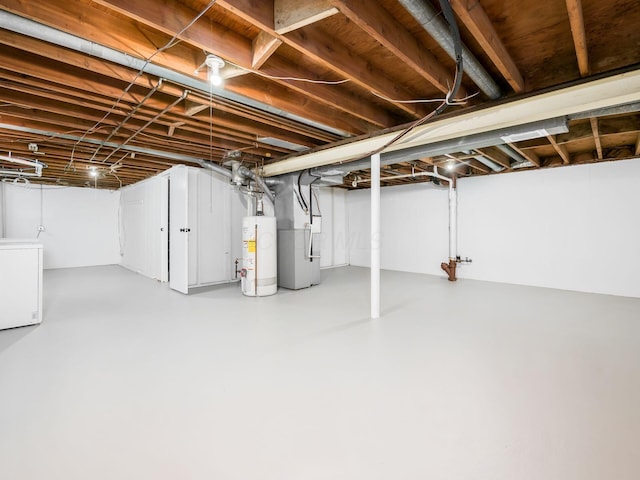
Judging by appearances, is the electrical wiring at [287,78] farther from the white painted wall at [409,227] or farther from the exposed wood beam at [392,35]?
the white painted wall at [409,227]

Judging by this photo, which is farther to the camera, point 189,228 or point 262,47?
point 189,228

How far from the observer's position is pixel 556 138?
11.7 feet

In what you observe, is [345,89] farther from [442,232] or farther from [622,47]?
[442,232]

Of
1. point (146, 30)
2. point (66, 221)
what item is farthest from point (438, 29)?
point (66, 221)

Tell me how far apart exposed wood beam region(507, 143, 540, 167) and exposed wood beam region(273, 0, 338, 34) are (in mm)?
3560

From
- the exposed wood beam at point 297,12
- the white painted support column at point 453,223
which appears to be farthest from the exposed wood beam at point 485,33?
the white painted support column at point 453,223

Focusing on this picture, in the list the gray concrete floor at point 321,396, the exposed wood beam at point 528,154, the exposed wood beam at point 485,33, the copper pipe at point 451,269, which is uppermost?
the exposed wood beam at point 528,154

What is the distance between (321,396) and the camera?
1.88 m

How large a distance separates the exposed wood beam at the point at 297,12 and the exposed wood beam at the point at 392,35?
4.4 inches

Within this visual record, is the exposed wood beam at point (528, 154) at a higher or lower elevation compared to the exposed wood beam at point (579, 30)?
higher

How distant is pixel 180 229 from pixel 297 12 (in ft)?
13.1

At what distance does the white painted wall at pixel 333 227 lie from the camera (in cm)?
759

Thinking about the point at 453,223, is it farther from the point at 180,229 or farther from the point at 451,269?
the point at 180,229

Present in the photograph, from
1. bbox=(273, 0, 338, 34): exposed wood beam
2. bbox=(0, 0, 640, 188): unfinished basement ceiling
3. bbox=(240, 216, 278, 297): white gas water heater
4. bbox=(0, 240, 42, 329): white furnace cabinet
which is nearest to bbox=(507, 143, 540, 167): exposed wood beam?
bbox=(0, 0, 640, 188): unfinished basement ceiling
